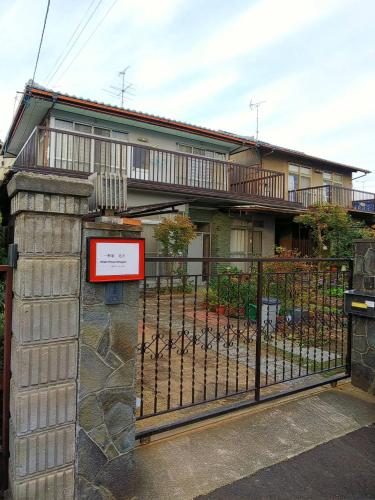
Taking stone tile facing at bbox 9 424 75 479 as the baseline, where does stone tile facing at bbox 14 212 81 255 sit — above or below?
above

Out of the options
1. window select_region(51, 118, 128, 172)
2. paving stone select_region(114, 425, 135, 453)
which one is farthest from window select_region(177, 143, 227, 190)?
paving stone select_region(114, 425, 135, 453)

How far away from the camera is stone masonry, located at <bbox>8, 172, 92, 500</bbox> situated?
1667mm

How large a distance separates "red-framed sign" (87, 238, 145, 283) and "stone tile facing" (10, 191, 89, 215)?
186 mm

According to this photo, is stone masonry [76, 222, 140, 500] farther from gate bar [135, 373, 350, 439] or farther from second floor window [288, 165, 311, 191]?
second floor window [288, 165, 311, 191]

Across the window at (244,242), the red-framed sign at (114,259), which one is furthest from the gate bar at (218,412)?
the window at (244,242)

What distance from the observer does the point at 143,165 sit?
10.8 metres

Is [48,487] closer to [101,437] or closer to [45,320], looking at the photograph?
[101,437]

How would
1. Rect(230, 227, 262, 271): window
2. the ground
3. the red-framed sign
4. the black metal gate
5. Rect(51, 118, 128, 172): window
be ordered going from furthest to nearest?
1. Rect(230, 227, 262, 271): window
2. Rect(51, 118, 128, 172): window
3. the black metal gate
4. the ground
5. the red-framed sign

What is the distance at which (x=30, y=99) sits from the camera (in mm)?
8898

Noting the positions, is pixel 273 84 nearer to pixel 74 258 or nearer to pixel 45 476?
pixel 74 258

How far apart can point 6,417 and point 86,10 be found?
7869mm

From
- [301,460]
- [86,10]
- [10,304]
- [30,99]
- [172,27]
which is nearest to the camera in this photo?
[10,304]

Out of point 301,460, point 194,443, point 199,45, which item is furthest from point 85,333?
point 199,45

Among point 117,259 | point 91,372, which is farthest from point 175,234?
point 91,372
